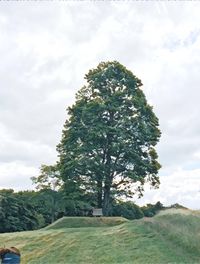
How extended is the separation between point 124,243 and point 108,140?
1592cm

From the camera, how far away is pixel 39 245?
26.8 metres

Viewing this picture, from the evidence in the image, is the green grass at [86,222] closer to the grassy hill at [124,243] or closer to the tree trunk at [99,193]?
the grassy hill at [124,243]

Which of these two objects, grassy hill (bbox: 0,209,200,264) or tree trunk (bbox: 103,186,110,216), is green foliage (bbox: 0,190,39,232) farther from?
grassy hill (bbox: 0,209,200,264)

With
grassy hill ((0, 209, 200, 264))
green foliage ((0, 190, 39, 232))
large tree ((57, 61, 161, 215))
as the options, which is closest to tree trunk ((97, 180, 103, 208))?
large tree ((57, 61, 161, 215))

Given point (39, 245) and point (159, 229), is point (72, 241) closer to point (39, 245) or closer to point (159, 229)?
point (39, 245)

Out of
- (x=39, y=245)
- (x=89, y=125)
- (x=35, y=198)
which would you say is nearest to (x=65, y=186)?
(x=89, y=125)

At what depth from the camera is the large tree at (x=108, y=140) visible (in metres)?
39.8

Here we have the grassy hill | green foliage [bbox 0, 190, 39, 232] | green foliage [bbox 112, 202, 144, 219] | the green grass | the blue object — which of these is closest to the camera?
the blue object

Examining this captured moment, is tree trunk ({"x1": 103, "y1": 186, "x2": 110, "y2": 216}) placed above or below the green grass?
above

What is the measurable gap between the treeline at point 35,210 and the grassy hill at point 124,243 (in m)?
16.1

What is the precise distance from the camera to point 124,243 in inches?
983

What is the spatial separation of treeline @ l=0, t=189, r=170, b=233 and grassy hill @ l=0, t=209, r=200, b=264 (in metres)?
16.1

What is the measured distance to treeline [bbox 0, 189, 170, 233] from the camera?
153 feet

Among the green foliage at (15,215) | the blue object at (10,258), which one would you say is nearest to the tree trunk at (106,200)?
the green foliage at (15,215)
